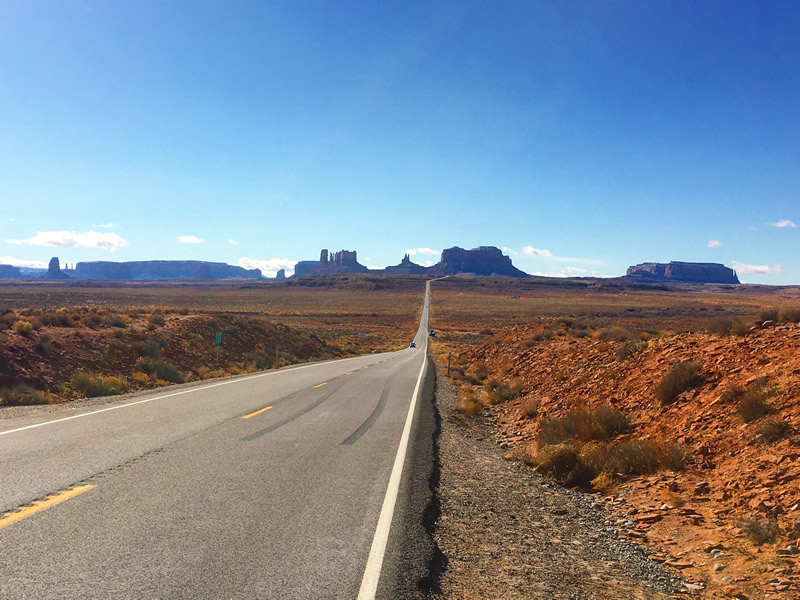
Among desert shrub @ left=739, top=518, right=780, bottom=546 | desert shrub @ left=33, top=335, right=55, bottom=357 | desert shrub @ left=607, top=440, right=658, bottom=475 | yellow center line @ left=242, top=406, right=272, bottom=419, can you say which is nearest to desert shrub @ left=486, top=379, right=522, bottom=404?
yellow center line @ left=242, top=406, right=272, bottom=419

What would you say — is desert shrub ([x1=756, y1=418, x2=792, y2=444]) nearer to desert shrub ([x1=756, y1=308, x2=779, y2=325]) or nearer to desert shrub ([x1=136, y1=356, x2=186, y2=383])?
desert shrub ([x1=756, y1=308, x2=779, y2=325])

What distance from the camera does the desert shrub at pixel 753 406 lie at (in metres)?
7.42

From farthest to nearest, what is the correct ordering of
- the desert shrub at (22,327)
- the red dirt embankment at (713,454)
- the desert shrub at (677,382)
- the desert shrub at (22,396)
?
1. the desert shrub at (22,327)
2. the desert shrub at (22,396)
3. the desert shrub at (677,382)
4. the red dirt embankment at (713,454)

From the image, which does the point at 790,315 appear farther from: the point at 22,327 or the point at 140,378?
the point at 22,327

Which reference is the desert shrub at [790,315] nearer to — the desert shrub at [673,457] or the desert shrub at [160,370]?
the desert shrub at [673,457]

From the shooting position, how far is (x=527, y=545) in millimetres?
5465

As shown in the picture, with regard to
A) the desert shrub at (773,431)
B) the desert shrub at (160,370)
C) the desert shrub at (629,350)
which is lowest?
the desert shrub at (160,370)

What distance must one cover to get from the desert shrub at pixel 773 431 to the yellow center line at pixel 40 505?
331 inches

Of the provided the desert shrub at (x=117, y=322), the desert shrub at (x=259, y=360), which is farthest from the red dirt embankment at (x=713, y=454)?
the desert shrub at (x=117, y=322)

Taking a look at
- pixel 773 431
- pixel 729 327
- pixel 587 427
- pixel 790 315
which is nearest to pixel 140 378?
pixel 587 427

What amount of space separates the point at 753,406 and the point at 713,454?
36.6 inches

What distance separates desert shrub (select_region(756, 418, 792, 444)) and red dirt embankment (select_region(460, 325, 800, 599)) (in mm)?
25

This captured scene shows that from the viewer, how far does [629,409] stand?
10.5 metres

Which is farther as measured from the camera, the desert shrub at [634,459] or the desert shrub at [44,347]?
the desert shrub at [44,347]
